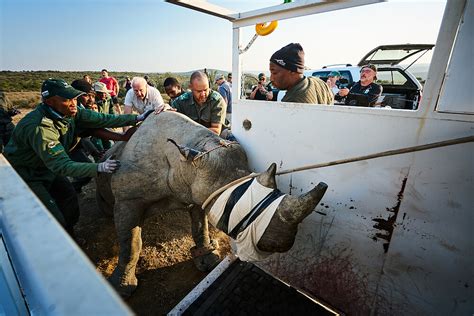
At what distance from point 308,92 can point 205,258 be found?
283 centimetres

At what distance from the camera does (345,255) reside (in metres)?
2.40

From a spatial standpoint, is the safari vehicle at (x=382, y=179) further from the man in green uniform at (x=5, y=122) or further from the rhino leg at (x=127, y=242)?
the man in green uniform at (x=5, y=122)

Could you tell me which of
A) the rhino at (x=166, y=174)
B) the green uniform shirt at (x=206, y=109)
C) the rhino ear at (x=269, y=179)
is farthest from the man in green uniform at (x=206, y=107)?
the rhino ear at (x=269, y=179)

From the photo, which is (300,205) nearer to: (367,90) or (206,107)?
(206,107)

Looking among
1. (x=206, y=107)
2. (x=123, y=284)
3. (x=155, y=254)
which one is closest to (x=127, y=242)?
(x=123, y=284)

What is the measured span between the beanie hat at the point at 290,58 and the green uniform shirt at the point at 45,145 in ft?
8.69

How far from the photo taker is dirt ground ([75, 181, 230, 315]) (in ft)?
10.7

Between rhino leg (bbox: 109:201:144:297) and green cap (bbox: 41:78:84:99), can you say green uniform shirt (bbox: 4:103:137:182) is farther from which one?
rhino leg (bbox: 109:201:144:297)

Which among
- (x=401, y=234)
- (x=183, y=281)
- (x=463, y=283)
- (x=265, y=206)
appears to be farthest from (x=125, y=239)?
(x=463, y=283)

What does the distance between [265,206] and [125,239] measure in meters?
2.19

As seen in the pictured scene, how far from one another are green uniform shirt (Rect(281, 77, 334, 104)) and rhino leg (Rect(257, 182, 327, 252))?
1324mm

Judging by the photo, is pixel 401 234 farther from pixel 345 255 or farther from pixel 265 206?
pixel 265 206

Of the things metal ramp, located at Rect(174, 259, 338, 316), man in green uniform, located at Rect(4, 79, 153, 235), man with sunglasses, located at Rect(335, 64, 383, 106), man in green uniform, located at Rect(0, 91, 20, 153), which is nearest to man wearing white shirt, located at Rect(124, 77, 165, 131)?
man in green uniform, located at Rect(4, 79, 153, 235)

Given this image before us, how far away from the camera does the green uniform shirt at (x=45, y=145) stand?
9.66 feet
